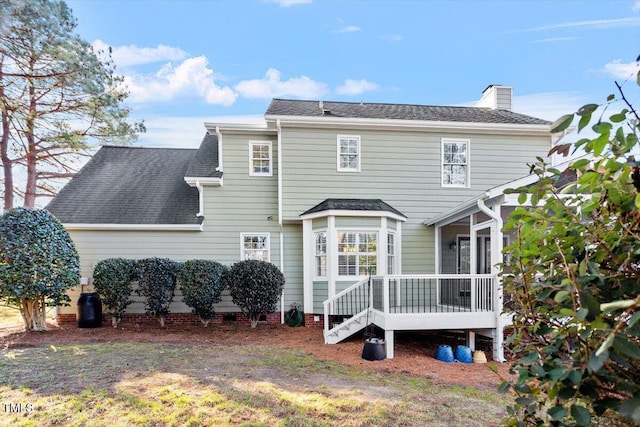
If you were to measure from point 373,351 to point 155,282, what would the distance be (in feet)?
19.2

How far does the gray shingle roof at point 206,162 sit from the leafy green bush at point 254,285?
9.77 feet

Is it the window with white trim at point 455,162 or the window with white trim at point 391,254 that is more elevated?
the window with white trim at point 455,162

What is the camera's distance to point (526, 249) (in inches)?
54.7

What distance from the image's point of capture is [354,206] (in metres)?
9.33

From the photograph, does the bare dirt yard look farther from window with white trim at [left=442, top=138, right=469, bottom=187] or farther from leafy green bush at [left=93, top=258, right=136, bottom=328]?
window with white trim at [left=442, top=138, right=469, bottom=187]

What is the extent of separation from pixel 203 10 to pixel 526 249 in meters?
13.6

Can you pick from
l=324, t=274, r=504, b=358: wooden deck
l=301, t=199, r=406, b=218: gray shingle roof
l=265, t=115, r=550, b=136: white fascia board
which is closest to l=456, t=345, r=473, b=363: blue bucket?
l=324, t=274, r=504, b=358: wooden deck

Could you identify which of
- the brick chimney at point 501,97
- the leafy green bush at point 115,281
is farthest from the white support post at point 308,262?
the brick chimney at point 501,97

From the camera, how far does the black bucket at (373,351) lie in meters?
6.73

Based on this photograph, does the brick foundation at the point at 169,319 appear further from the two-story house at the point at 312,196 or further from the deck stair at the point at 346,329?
the deck stair at the point at 346,329

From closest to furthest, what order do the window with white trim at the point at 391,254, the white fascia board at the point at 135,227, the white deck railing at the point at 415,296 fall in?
the white deck railing at the point at 415,296
the window with white trim at the point at 391,254
the white fascia board at the point at 135,227

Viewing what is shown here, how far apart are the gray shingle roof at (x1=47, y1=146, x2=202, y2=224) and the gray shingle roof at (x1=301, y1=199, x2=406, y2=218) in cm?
371

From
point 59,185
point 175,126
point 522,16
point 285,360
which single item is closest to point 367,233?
point 285,360

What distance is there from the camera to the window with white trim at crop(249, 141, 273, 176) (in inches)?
414
